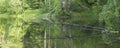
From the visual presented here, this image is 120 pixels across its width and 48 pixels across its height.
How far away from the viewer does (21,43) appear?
11094 mm

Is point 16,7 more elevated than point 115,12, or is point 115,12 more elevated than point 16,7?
point 115,12

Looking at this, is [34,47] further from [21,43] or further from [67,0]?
[67,0]

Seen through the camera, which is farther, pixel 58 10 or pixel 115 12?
pixel 58 10

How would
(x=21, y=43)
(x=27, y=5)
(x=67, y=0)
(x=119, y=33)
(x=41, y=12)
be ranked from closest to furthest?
(x=119, y=33) → (x=21, y=43) → (x=67, y=0) → (x=41, y=12) → (x=27, y=5)

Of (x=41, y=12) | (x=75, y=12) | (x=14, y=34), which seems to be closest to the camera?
(x=14, y=34)

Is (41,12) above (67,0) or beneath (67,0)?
beneath

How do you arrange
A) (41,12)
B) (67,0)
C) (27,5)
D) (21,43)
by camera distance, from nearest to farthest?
(21,43)
(67,0)
(41,12)
(27,5)

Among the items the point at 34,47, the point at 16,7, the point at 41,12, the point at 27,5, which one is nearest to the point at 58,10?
the point at 16,7

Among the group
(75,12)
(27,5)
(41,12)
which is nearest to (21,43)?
(75,12)

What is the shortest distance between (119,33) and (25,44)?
352 cm

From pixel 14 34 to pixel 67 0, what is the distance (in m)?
7.66

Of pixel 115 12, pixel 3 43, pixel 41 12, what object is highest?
pixel 115 12

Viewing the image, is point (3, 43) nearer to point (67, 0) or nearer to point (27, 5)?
point (67, 0)

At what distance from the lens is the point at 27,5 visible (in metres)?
27.3
